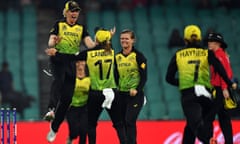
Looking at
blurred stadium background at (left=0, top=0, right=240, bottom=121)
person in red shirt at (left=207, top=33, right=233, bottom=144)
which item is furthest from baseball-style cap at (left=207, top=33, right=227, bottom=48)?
blurred stadium background at (left=0, top=0, right=240, bottom=121)

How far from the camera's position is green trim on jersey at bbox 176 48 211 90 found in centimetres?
1352

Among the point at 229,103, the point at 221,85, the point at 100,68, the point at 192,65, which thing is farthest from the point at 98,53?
the point at 229,103

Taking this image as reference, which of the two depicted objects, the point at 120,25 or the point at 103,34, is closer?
the point at 103,34

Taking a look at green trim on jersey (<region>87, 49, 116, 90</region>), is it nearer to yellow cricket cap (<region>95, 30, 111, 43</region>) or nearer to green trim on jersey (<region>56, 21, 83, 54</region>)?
yellow cricket cap (<region>95, 30, 111, 43</region>)

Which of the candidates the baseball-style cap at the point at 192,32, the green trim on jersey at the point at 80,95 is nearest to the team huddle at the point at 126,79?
the baseball-style cap at the point at 192,32

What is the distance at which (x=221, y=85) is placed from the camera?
14258 millimetres

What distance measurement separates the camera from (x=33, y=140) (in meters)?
17.9

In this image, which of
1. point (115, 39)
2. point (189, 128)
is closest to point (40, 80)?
point (115, 39)

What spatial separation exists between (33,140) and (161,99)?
23.7 feet

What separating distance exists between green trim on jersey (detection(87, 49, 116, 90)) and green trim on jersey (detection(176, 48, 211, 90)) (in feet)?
4.48

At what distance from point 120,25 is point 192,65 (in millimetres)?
14161

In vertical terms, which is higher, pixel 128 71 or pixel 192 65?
pixel 192 65

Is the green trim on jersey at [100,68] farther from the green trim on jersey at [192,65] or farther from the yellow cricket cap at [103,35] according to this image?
the green trim on jersey at [192,65]

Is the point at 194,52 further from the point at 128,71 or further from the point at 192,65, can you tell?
the point at 128,71
